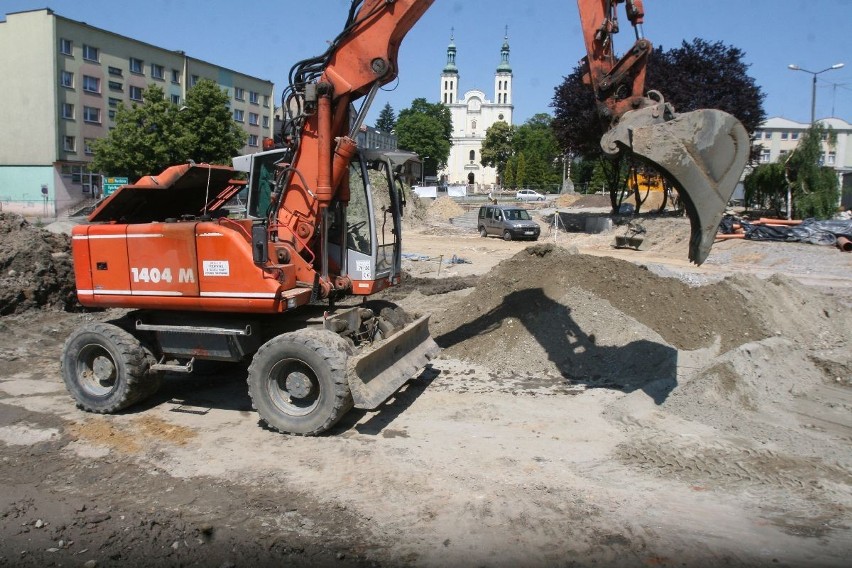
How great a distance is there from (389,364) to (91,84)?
48.1 m

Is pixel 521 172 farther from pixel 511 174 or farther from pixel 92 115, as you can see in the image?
pixel 92 115

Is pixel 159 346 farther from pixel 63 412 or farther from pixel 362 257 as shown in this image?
pixel 362 257

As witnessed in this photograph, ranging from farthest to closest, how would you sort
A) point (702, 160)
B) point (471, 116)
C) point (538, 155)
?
point (471, 116)
point (538, 155)
point (702, 160)

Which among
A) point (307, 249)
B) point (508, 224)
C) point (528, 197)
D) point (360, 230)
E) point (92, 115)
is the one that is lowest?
point (307, 249)

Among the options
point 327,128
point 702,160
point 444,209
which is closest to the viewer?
point 702,160

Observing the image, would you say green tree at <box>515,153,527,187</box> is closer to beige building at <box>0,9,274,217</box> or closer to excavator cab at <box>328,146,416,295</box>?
beige building at <box>0,9,274,217</box>

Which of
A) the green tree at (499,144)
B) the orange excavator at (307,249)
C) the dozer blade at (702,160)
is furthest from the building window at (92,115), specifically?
the green tree at (499,144)

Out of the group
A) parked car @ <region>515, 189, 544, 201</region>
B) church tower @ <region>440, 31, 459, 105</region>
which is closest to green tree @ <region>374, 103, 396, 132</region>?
church tower @ <region>440, 31, 459, 105</region>

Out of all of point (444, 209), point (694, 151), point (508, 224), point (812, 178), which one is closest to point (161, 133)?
point (444, 209)

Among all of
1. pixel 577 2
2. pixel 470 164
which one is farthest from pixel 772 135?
pixel 577 2

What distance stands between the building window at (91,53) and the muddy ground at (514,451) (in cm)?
4211

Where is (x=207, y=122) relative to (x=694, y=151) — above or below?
above

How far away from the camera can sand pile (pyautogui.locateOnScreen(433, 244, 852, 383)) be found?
28.0 ft

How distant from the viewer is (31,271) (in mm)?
11172
